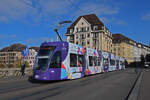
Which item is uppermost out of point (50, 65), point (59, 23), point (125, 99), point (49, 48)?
point (59, 23)

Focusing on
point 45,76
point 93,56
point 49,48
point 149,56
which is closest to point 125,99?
point 45,76

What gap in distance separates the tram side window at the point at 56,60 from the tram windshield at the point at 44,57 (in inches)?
15.1

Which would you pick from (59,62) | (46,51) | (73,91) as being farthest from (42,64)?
(73,91)

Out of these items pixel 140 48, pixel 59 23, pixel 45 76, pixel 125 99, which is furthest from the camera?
pixel 140 48

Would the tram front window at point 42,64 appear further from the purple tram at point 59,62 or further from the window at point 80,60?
the window at point 80,60

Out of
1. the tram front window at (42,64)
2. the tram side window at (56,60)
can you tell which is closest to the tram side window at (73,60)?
the tram side window at (56,60)

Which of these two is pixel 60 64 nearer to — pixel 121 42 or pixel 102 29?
pixel 102 29

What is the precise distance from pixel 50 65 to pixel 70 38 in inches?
2563

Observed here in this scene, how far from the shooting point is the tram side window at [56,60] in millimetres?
15053

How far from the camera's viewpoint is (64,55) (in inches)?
636

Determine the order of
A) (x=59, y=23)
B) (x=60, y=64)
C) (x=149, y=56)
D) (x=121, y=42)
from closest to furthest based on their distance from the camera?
1. (x=60, y=64)
2. (x=59, y=23)
3. (x=149, y=56)
4. (x=121, y=42)

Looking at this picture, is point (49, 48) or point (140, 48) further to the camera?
point (140, 48)

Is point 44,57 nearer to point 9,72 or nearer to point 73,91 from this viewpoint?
point 73,91

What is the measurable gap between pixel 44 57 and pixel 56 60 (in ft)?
3.19
